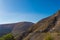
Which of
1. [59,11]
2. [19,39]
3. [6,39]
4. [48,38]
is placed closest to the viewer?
[48,38]

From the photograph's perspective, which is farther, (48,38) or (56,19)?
A: (56,19)

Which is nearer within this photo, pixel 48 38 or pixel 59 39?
pixel 48 38

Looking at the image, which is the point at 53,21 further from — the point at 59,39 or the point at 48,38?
the point at 48,38

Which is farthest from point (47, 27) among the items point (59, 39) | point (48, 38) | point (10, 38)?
point (48, 38)

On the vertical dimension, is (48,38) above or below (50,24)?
below

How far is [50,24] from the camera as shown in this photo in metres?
144

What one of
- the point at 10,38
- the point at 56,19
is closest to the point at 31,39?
the point at 10,38

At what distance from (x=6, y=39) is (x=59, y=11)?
232ft

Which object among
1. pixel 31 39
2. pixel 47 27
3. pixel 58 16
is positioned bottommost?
pixel 31 39

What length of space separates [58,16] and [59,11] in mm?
8109

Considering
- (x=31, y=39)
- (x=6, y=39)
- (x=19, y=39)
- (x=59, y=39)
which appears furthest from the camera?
(x=19, y=39)

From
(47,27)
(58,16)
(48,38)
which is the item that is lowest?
(48,38)

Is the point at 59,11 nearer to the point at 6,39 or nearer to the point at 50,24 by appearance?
the point at 50,24

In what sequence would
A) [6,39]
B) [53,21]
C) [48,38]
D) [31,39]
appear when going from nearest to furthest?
[48,38] < [6,39] < [31,39] < [53,21]
